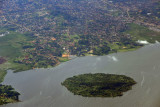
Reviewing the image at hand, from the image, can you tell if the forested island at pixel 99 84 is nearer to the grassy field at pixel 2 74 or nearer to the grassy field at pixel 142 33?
the grassy field at pixel 2 74

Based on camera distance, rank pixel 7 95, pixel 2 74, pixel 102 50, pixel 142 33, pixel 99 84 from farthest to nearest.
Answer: pixel 142 33
pixel 102 50
pixel 2 74
pixel 99 84
pixel 7 95

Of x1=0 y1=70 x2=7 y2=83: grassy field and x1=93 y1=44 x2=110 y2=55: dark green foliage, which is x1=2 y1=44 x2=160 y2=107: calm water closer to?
x1=0 y1=70 x2=7 y2=83: grassy field

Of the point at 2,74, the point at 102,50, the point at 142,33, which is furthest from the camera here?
the point at 142,33

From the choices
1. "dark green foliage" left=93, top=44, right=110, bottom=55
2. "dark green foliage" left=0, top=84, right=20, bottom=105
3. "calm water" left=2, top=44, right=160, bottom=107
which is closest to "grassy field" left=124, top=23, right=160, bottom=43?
"calm water" left=2, top=44, right=160, bottom=107

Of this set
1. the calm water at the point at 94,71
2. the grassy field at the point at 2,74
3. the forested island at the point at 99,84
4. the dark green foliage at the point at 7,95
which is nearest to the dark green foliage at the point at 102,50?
the calm water at the point at 94,71

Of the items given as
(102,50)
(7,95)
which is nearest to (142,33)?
(102,50)

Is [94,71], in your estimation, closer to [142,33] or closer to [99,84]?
[99,84]
